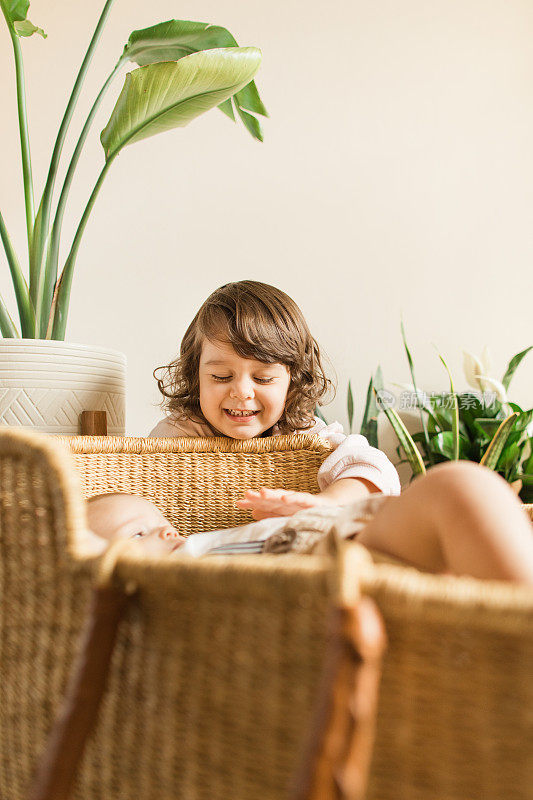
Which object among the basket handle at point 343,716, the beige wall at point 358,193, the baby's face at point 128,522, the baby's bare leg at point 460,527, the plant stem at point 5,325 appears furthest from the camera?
the beige wall at point 358,193

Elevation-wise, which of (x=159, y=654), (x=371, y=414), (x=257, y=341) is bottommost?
→ (x=371, y=414)

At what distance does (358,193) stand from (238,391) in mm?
988

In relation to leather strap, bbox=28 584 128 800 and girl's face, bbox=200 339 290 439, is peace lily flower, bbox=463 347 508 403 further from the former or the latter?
leather strap, bbox=28 584 128 800

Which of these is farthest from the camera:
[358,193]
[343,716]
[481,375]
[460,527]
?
[358,193]

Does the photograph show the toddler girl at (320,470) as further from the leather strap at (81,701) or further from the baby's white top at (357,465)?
the leather strap at (81,701)

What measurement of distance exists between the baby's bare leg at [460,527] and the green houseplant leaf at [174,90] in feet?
2.64

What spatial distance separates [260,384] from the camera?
106 centimetres

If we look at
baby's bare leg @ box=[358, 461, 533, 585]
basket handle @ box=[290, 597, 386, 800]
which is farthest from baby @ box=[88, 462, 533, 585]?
basket handle @ box=[290, 597, 386, 800]

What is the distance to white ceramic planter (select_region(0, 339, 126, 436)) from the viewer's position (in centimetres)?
99

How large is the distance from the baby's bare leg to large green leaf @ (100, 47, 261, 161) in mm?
805

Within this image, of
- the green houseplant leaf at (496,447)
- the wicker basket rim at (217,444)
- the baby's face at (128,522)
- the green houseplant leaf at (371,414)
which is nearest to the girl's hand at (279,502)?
the baby's face at (128,522)

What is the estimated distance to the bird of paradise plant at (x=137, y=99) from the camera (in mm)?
1012

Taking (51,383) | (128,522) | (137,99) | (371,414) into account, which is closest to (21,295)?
(51,383)

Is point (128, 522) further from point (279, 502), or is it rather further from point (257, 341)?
point (257, 341)
